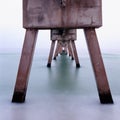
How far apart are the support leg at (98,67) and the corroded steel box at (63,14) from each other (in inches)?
3.6

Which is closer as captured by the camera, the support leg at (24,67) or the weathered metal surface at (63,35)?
the support leg at (24,67)

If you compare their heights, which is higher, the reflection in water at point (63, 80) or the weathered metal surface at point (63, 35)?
the weathered metal surface at point (63, 35)

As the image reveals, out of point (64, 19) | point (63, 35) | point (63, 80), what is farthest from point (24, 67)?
point (63, 35)

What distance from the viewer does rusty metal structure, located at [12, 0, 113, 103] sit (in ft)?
7.93

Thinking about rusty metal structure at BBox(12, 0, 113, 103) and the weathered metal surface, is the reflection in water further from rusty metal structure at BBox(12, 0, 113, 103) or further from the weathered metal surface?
the weathered metal surface

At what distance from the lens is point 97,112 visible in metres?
2.10

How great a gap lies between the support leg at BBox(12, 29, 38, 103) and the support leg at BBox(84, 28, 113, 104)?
0.44 metres

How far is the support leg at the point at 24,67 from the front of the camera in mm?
2445

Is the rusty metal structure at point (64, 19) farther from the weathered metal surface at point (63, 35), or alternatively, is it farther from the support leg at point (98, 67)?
the weathered metal surface at point (63, 35)

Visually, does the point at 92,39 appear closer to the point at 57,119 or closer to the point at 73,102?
the point at 73,102

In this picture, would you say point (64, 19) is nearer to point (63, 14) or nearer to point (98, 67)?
point (63, 14)

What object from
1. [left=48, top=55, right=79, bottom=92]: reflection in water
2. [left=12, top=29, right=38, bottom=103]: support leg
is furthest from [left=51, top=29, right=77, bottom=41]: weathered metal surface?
[left=12, top=29, right=38, bottom=103]: support leg

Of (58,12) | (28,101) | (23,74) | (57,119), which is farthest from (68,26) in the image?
(57,119)

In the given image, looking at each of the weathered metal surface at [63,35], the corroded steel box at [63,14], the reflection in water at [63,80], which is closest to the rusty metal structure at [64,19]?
the corroded steel box at [63,14]
